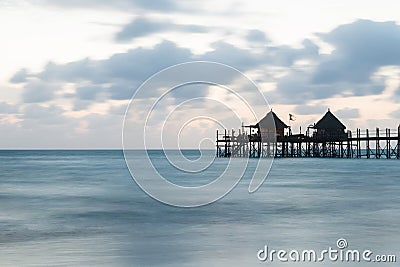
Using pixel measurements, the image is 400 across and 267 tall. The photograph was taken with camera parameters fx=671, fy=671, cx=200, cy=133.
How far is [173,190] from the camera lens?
36875 millimetres

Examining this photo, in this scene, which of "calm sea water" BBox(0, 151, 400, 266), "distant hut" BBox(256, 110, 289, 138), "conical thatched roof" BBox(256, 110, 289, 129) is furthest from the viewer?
"distant hut" BBox(256, 110, 289, 138)

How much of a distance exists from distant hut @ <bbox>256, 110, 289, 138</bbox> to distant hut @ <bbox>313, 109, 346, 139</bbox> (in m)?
4.01

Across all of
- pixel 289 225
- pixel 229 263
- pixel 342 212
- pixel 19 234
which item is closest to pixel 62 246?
pixel 19 234

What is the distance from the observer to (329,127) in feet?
262

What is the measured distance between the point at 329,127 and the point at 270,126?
723 centimetres

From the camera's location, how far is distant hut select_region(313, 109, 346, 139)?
79.4 meters

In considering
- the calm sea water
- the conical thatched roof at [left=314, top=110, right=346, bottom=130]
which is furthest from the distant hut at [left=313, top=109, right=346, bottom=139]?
the calm sea water

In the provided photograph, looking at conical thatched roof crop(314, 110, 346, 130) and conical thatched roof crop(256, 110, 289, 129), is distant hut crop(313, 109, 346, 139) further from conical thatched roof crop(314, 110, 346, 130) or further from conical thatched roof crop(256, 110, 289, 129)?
conical thatched roof crop(256, 110, 289, 129)

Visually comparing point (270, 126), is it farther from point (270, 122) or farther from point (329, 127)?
point (329, 127)

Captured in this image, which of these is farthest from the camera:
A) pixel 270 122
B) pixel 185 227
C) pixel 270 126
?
pixel 270 126

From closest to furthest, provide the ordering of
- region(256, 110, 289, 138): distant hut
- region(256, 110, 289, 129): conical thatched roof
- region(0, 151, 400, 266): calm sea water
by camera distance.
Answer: region(0, 151, 400, 266): calm sea water, region(256, 110, 289, 129): conical thatched roof, region(256, 110, 289, 138): distant hut

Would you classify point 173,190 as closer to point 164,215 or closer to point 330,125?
point 164,215

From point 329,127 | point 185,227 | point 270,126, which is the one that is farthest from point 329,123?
point 185,227

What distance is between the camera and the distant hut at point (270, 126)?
254 ft
